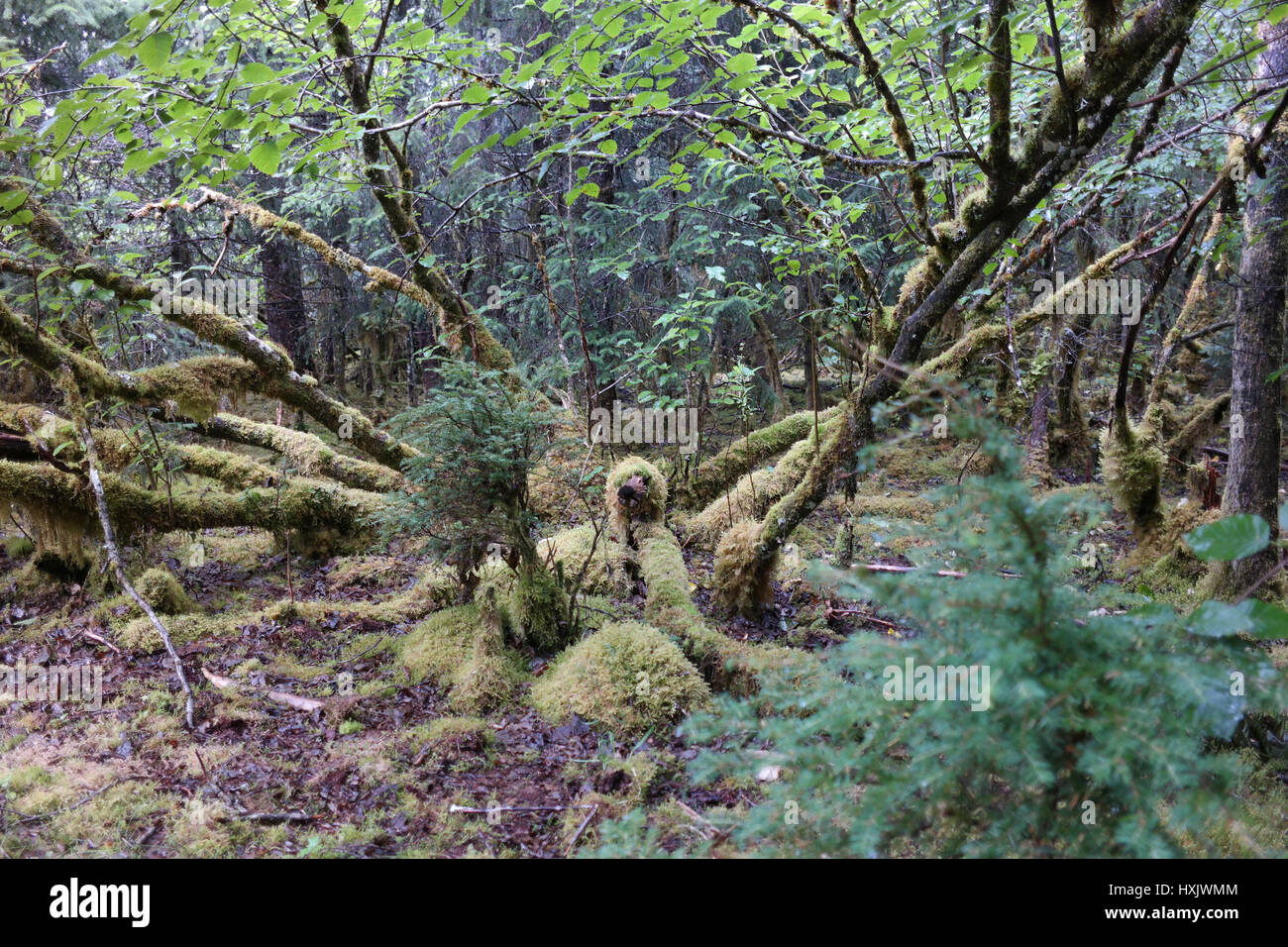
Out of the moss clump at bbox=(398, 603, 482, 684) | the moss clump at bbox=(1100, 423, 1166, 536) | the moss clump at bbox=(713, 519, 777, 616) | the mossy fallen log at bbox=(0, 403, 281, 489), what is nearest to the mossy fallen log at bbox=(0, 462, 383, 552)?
the mossy fallen log at bbox=(0, 403, 281, 489)

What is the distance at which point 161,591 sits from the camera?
19.1 ft

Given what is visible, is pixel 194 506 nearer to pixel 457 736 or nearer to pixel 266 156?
pixel 457 736

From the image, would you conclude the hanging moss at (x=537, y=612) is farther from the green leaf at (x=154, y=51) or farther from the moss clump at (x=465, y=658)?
the green leaf at (x=154, y=51)

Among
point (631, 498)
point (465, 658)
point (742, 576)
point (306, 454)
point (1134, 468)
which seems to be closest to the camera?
point (465, 658)

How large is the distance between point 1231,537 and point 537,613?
4175 mm

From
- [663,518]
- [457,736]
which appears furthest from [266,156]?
[663,518]

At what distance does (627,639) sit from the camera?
462 centimetres

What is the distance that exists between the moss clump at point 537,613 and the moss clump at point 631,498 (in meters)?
1.51

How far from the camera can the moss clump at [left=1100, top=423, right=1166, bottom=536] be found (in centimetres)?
656

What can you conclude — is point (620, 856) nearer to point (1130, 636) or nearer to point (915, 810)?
point (915, 810)

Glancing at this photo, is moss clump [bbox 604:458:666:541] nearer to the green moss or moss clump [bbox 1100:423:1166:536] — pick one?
the green moss

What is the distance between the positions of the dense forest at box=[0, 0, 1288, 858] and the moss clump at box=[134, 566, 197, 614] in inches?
1.4
